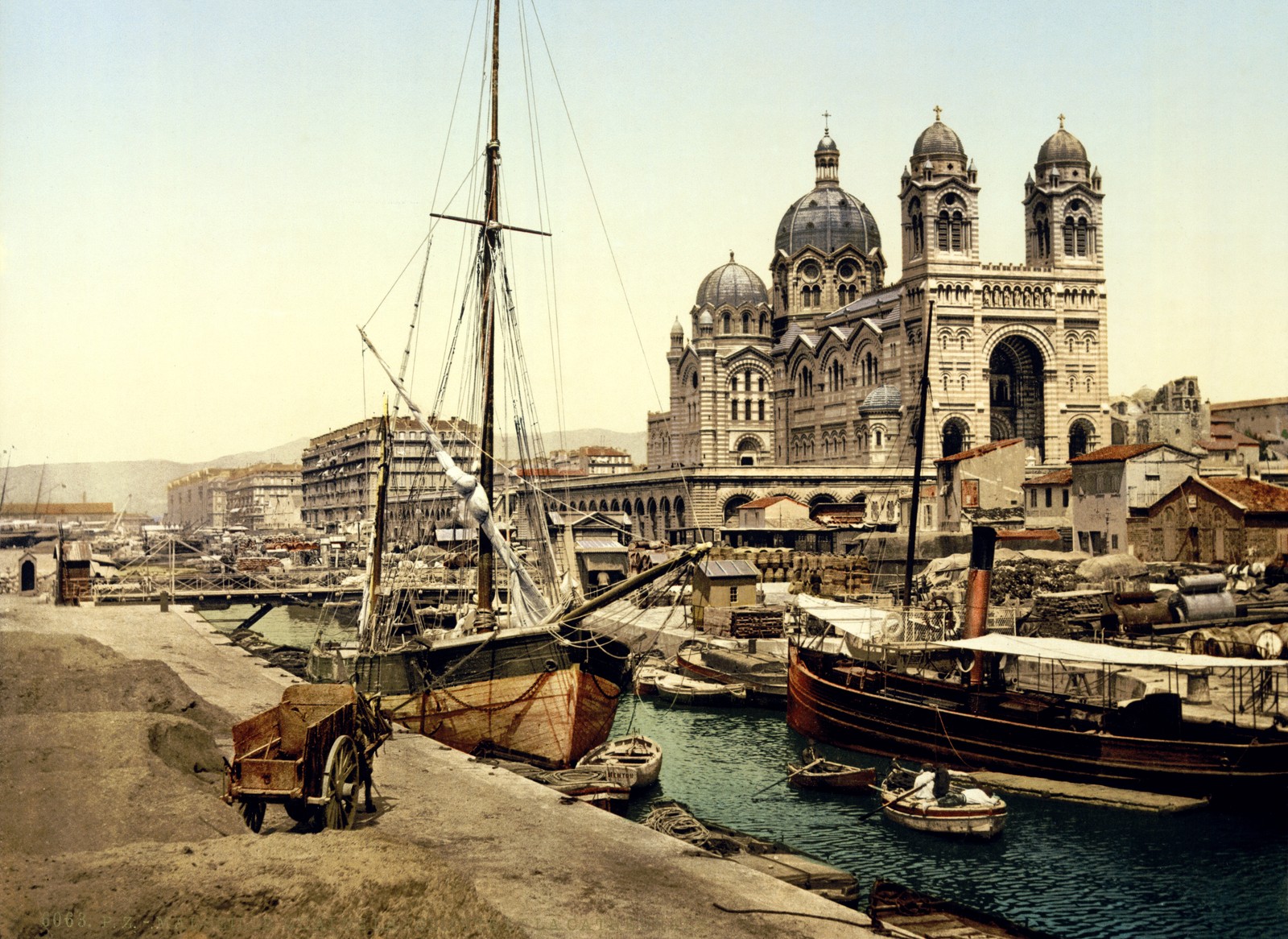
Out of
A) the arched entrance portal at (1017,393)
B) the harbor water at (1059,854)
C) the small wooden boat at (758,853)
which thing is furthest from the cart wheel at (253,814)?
the arched entrance portal at (1017,393)

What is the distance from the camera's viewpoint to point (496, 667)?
1122 inches

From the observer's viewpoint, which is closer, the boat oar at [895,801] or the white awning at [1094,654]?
the boat oar at [895,801]

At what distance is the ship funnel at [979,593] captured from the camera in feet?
103

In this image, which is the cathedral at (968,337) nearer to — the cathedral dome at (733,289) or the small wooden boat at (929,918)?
the cathedral dome at (733,289)

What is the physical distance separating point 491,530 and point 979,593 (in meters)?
12.4

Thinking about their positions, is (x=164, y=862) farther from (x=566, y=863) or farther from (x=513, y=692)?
(x=513, y=692)

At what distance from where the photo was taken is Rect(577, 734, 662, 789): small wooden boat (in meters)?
26.6

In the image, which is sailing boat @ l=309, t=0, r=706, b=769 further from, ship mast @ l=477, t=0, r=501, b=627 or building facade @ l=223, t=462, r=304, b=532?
building facade @ l=223, t=462, r=304, b=532

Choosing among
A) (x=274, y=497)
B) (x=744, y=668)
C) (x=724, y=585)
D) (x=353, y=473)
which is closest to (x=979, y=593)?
(x=744, y=668)

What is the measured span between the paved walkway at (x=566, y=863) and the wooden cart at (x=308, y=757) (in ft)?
3.19

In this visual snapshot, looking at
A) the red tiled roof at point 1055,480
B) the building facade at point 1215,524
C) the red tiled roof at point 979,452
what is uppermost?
the red tiled roof at point 979,452

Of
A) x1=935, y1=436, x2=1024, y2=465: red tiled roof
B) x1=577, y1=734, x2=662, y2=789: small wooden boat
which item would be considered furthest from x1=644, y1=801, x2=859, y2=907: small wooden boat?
x1=935, y1=436, x2=1024, y2=465: red tiled roof

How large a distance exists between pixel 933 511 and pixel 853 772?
145ft

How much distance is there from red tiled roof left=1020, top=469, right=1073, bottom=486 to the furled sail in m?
36.8
